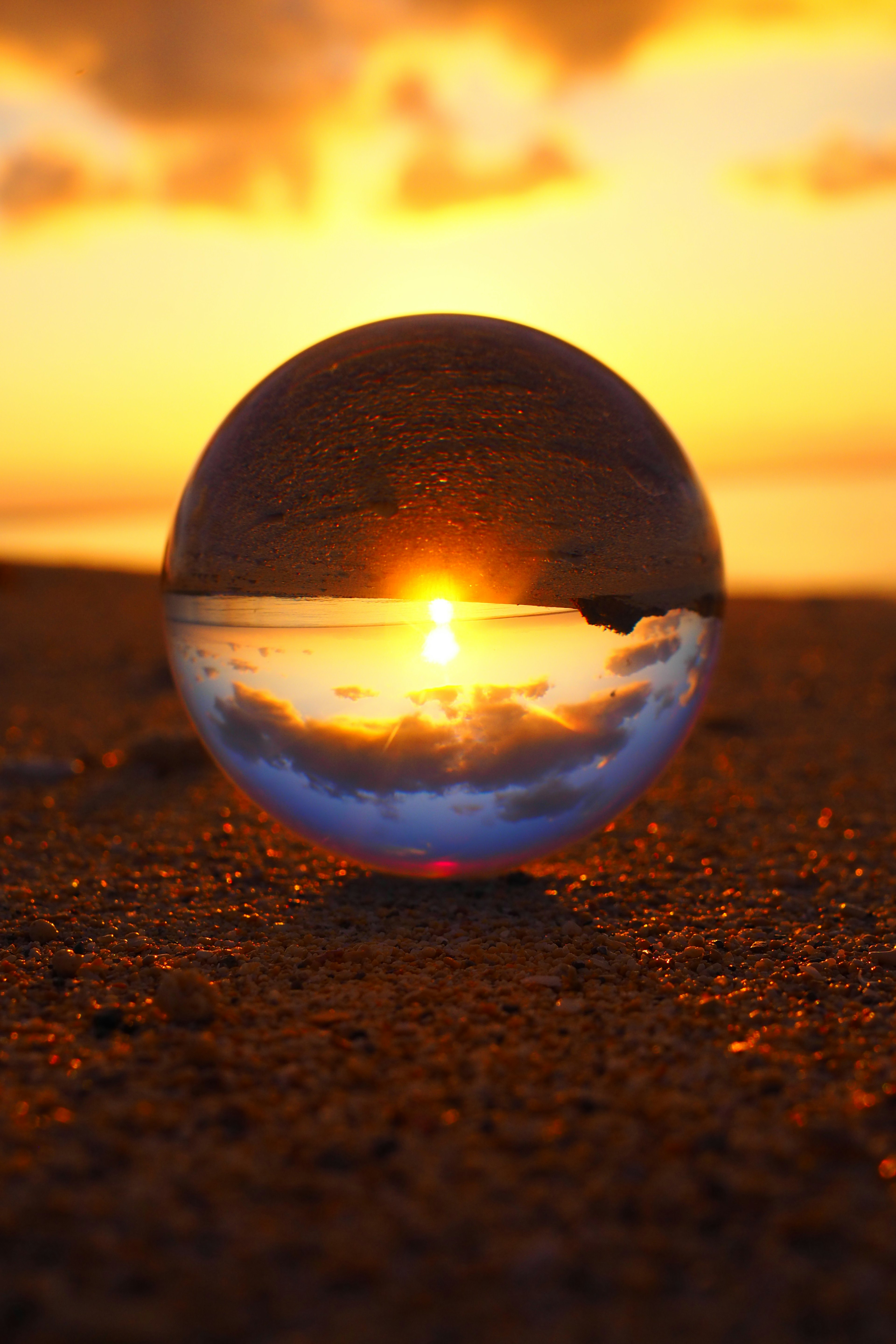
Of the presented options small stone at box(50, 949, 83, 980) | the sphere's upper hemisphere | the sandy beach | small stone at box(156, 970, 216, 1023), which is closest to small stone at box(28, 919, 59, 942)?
the sandy beach

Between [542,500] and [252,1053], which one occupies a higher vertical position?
[542,500]

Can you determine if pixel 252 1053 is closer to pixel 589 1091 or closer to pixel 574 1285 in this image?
pixel 589 1091

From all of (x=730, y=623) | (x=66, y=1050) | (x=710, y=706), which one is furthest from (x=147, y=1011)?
(x=730, y=623)

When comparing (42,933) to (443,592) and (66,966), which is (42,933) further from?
(443,592)

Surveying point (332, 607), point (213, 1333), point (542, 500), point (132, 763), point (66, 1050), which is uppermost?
point (542, 500)

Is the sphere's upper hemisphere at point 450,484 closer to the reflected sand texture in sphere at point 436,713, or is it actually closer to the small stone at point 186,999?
the reflected sand texture in sphere at point 436,713

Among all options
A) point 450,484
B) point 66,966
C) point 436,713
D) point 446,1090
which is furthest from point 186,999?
point 450,484
